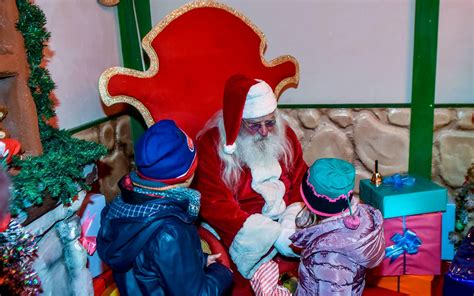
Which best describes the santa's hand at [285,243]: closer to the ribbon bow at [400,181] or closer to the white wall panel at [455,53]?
the ribbon bow at [400,181]

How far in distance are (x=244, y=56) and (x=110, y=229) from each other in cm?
152

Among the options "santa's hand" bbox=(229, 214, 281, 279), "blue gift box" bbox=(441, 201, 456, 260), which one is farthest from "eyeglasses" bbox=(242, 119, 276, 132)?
"blue gift box" bbox=(441, 201, 456, 260)

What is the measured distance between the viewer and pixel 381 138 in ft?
10.3

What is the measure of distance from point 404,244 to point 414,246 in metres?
0.06

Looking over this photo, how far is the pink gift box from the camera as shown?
8.59 feet

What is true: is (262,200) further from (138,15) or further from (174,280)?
(138,15)

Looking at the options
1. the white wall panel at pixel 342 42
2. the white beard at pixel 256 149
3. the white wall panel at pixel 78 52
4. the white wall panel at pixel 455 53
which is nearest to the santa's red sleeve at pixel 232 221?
the white beard at pixel 256 149

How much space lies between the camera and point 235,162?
2.55m

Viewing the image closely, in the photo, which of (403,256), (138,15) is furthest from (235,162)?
(138,15)

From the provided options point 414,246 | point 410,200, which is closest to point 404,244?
point 414,246

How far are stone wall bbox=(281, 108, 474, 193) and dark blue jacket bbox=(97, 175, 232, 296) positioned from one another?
1643 millimetres

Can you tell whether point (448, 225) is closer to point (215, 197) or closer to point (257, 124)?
point (257, 124)

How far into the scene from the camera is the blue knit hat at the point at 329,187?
1762mm

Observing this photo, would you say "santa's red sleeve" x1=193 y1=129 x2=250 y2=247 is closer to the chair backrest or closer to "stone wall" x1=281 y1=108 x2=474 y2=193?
the chair backrest
